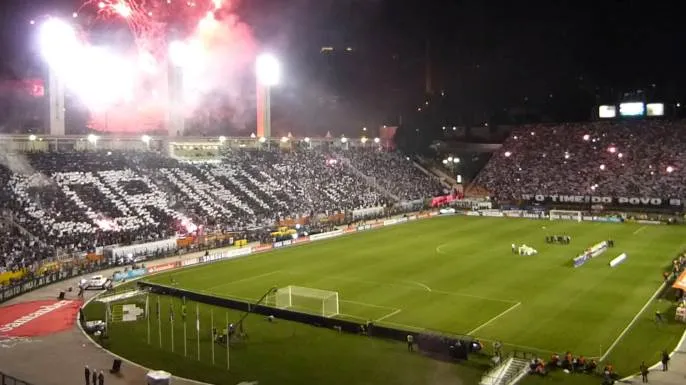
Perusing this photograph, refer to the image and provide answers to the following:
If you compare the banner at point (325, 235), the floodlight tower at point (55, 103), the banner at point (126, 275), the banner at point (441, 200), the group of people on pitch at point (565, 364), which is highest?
the floodlight tower at point (55, 103)

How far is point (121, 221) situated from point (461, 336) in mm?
35815

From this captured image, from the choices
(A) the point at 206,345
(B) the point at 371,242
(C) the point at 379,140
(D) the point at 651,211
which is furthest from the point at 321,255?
(C) the point at 379,140

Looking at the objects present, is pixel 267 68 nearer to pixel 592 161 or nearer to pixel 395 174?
pixel 395 174

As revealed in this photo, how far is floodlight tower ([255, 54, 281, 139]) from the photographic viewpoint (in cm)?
7916

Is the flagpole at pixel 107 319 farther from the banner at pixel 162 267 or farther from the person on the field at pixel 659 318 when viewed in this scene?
the person on the field at pixel 659 318

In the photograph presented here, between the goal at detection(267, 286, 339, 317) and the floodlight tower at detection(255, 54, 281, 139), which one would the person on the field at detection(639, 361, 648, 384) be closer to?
the goal at detection(267, 286, 339, 317)

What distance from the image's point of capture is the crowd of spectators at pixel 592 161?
266 ft

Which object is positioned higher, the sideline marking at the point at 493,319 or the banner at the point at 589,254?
the banner at the point at 589,254

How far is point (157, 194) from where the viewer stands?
61.3 meters

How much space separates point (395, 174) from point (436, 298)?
57.6 m

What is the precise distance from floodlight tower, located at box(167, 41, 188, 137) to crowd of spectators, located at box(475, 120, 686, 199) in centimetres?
4486

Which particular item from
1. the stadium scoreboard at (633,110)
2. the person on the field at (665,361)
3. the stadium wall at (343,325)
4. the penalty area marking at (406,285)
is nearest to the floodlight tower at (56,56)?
the stadium wall at (343,325)

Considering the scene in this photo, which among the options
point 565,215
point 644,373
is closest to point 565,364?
point 644,373

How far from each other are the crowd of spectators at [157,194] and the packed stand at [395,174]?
1.13 feet
